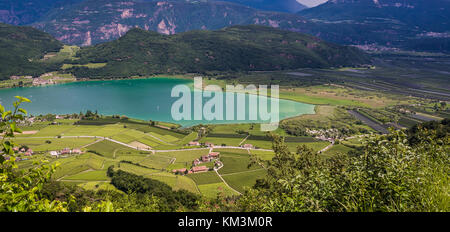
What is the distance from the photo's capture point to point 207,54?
135000 millimetres

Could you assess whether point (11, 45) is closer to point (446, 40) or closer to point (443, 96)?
point (443, 96)

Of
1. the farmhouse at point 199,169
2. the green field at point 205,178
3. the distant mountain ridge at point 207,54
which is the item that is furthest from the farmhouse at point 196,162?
the distant mountain ridge at point 207,54

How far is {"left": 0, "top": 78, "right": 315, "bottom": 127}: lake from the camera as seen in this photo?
58.3 meters

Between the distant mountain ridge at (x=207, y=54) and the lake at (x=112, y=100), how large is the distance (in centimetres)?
2243

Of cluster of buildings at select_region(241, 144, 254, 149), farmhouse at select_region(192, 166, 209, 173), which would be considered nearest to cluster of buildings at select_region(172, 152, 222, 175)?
farmhouse at select_region(192, 166, 209, 173)

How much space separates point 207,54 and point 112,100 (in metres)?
72.9

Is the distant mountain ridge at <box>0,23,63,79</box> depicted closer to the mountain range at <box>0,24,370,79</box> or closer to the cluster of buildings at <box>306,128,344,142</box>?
the mountain range at <box>0,24,370,79</box>

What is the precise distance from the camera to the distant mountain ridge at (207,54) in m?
117

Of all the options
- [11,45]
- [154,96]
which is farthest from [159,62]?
[11,45]

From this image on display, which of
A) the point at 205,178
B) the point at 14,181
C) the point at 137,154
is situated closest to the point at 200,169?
the point at 205,178

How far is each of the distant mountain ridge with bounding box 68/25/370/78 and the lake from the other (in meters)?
22.4

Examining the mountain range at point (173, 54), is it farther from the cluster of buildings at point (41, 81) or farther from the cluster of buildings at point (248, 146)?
the cluster of buildings at point (248, 146)

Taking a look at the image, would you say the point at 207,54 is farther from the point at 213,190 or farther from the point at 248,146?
the point at 213,190
